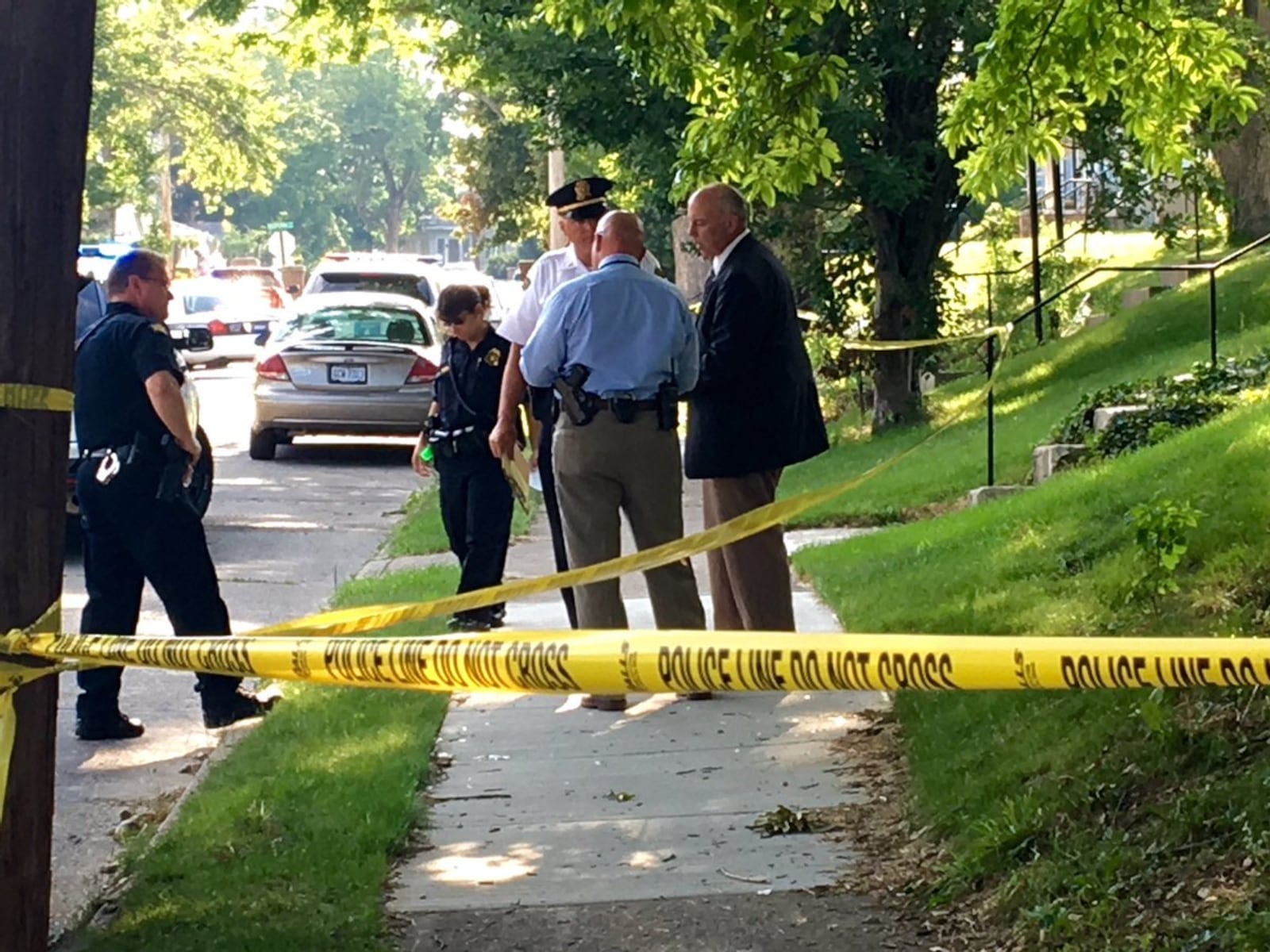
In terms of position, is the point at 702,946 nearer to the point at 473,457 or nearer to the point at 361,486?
the point at 473,457

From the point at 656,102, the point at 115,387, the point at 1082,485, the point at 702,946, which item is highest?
the point at 656,102

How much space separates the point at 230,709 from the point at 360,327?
10596 mm

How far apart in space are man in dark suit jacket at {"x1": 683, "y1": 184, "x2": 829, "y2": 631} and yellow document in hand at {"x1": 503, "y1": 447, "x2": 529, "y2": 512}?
1.25 metres

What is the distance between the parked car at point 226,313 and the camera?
117 ft

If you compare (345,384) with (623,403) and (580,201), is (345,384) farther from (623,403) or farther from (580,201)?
(623,403)

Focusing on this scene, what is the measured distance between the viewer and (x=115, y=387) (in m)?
7.24

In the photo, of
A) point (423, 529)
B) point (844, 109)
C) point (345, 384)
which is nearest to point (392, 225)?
point (345, 384)

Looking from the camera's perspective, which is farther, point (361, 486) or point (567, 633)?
point (361, 486)

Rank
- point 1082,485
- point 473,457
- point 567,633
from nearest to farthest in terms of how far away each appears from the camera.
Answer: point 567,633 → point 473,457 → point 1082,485

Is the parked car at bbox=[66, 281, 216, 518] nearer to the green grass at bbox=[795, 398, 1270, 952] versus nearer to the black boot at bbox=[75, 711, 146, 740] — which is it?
the black boot at bbox=[75, 711, 146, 740]

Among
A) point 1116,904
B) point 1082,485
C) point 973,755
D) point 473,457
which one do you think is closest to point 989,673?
point 1116,904

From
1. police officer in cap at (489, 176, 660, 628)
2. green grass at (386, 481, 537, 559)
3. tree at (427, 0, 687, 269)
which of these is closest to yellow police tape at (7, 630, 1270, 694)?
police officer in cap at (489, 176, 660, 628)

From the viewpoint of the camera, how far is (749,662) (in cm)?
332

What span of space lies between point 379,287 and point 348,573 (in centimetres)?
1076
